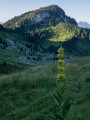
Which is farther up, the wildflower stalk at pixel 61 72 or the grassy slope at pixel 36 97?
the wildflower stalk at pixel 61 72

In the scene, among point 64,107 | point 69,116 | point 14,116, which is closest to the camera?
point 64,107

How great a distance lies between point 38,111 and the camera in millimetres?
16547

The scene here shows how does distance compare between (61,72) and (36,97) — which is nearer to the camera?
(61,72)

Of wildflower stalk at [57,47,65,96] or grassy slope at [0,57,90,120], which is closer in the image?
wildflower stalk at [57,47,65,96]

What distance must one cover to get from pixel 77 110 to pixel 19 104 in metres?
4.58

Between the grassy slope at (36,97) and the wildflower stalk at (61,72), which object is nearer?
the wildflower stalk at (61,72)

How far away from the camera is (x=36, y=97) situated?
19438 millimetres

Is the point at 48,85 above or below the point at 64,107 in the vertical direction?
below

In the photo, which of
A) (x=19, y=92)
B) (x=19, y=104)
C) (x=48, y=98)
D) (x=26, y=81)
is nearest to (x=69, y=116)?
(x=48, y=98)

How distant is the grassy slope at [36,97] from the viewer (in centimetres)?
1566

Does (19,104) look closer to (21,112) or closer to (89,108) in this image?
(21,112)

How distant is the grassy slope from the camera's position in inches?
617

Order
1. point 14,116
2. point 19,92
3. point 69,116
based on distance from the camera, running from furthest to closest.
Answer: point 19,92 < point 14,116 < point 69,116

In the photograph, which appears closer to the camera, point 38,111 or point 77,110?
point 77,110
